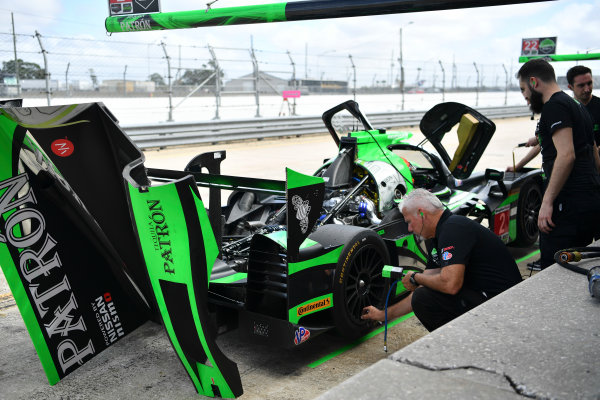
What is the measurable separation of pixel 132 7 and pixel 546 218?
5318 millimetres

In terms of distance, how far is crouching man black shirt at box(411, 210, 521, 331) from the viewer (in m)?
3.54

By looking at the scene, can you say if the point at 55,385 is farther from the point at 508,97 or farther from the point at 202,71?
the point at 508,97

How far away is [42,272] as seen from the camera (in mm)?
3775

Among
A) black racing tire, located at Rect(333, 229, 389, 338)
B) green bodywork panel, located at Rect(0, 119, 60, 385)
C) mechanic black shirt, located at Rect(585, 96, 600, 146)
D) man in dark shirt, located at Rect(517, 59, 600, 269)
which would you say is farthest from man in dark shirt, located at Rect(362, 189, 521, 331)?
mechanic black shirt, located at Rect(585, 96, 600, 146)

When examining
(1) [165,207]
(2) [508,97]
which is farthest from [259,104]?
(2) [508,97]

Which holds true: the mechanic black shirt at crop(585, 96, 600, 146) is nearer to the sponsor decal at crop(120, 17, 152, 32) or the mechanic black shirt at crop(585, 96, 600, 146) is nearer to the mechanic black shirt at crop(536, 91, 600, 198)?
the mechanic black shirt at crop(536, 91, 600, 198)

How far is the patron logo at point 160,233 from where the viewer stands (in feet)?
10.1

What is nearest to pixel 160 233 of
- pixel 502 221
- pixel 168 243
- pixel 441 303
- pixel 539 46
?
pixel 168 243

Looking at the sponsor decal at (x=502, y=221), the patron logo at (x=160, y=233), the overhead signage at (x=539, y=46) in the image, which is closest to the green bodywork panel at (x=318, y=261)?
the patron logo at (x=160, y=233)

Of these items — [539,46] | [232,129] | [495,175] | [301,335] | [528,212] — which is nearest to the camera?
[301,335]

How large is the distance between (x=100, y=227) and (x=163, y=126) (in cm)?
1229

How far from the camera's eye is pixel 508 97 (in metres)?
38.8

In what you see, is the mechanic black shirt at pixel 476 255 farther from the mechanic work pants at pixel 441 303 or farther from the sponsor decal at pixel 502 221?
the sponsor decal at pixel 502 221

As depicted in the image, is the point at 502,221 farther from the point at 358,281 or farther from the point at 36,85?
the point at 36,85
